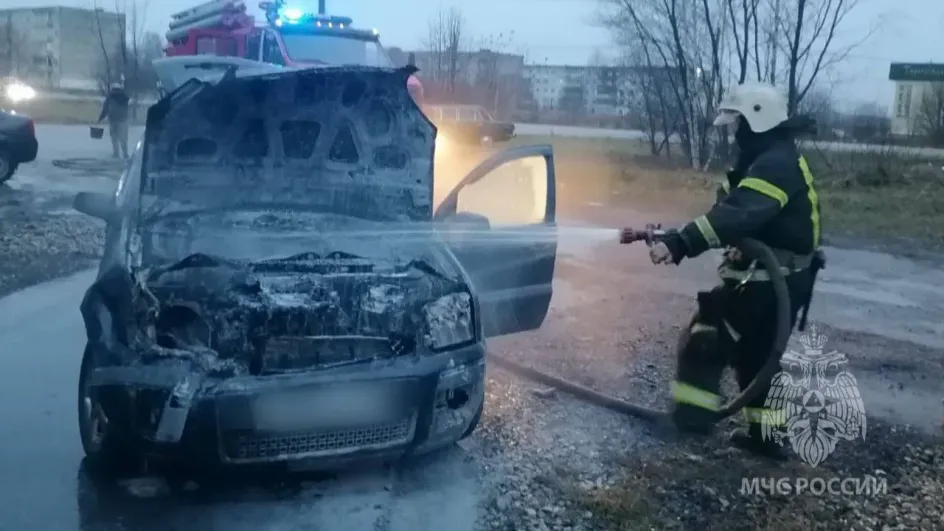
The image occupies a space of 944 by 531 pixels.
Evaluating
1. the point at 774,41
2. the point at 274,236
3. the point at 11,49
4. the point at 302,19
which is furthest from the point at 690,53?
the point at 11,49

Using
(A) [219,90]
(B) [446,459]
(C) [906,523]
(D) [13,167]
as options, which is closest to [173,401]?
(B) [446,459]

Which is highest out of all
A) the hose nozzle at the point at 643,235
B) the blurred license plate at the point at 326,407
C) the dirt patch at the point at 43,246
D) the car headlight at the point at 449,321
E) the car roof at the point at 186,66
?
the car roof at the point at 186,66

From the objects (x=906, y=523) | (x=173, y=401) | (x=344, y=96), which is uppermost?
(x=344, y=96)

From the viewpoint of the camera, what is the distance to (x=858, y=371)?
658cm

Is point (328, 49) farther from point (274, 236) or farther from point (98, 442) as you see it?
point (98, 442)

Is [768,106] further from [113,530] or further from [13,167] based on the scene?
[13,167]

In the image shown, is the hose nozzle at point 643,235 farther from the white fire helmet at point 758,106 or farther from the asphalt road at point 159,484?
the asphalt road at point 159,484

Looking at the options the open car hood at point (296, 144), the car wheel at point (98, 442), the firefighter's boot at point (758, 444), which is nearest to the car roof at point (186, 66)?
Answer: the open car hood at point (296, 144)

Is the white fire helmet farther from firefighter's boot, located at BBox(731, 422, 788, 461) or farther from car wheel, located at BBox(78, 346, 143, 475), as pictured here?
car wheel, located at BBox(78, 346, 143, 475)

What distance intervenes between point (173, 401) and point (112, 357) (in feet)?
1.21

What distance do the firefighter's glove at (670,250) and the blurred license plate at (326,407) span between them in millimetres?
1487

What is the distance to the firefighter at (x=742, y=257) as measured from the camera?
4488 millimetres

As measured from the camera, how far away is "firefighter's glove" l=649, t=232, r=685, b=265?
4609 mm

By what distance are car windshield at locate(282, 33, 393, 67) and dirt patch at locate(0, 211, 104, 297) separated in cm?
365
